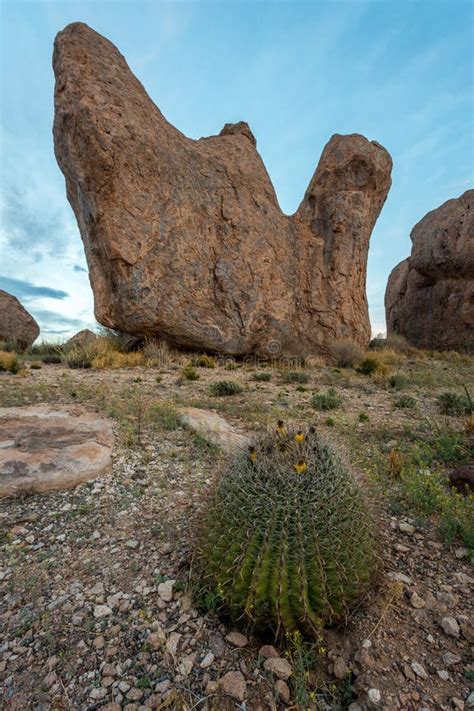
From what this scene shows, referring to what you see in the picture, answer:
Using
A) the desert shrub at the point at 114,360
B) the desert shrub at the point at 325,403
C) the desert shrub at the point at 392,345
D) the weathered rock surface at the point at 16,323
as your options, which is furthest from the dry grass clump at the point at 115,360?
the desert shrub at the point at 392,345

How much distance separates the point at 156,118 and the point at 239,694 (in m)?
13.8

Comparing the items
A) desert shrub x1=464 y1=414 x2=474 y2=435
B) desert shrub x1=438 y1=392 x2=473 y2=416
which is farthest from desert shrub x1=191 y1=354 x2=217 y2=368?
desert shrub x1=464 y1=414 x2=474 y2=435

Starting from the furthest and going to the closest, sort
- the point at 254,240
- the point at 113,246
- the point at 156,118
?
1. the point at 254,240
2. the point at 156,118
3. the point at 113,246

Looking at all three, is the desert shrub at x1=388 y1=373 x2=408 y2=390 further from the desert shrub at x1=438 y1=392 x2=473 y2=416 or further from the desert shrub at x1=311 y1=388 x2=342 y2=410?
the desert shrub at x1=311 y1=388 x2=342 y2=410

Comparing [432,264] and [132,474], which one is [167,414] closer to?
[132,474]

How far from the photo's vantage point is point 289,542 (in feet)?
5.68

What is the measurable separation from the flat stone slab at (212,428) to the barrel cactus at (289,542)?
2.12m

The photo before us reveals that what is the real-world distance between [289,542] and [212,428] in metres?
3.03

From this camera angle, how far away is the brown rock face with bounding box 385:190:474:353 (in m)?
16.2

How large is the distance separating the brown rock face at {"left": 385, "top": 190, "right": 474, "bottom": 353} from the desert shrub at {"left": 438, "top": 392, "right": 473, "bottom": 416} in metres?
12.5

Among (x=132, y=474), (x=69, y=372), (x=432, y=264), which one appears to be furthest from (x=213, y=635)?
(x=432, y=264)

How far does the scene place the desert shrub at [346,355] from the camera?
12.6 metres

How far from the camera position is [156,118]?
11648 mm

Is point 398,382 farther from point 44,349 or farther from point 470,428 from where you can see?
point 44,349
